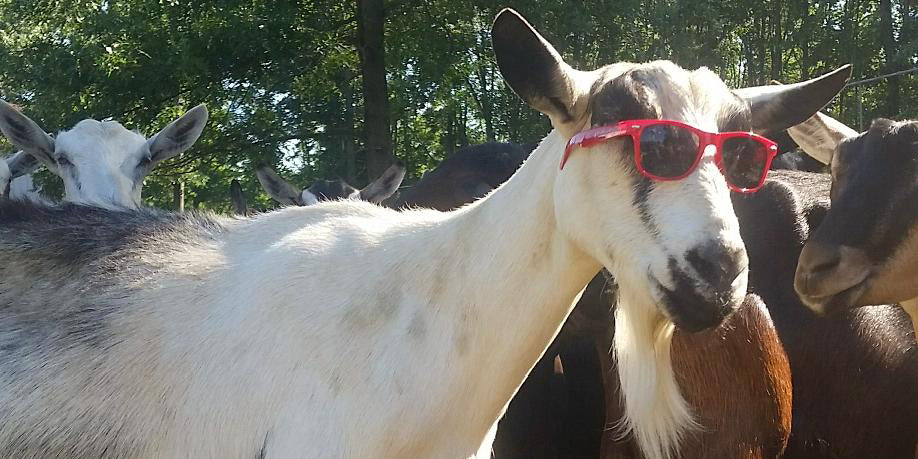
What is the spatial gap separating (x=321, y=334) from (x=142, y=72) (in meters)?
9.69

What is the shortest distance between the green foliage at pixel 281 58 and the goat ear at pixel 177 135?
497cm

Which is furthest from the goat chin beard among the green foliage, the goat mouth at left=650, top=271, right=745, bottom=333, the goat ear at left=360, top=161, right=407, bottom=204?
the green foliage

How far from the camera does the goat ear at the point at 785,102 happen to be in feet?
9.27

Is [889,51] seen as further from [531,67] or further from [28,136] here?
[531,67]

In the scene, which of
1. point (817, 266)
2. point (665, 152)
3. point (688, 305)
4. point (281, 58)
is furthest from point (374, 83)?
point (688, 305)

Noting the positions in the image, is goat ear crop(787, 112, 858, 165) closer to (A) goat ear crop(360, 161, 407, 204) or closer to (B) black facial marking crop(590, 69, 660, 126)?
(B) black facial marking crop(590, 69, 660, 126)

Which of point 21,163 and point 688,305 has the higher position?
point 21,163

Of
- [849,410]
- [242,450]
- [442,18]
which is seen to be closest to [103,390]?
[242,450]

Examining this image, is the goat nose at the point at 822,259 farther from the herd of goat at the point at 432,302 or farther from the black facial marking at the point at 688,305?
the black facial marking at the point at 688,305

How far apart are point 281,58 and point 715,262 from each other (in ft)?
34.7

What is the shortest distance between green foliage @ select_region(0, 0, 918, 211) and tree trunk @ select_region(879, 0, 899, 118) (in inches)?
7.5

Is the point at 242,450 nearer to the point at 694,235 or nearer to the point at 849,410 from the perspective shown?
the point at 694,235

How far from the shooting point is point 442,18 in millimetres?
12867

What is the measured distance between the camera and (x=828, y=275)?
4.03 m
